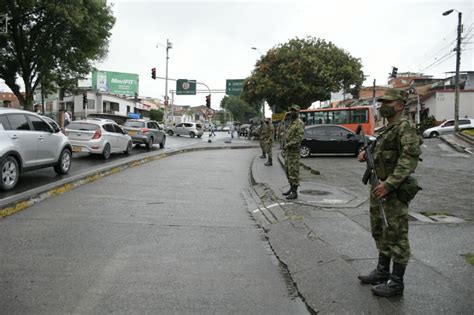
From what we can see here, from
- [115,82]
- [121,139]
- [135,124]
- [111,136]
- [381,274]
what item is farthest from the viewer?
[115,82]

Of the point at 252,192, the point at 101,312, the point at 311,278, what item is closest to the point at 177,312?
the point at 101,312

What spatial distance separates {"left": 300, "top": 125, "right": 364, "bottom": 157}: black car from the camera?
18.2 m

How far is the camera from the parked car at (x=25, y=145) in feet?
25.7

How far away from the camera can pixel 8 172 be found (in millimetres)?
7918

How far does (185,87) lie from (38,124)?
36.4 metres

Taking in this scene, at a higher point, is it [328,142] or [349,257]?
[328,142]

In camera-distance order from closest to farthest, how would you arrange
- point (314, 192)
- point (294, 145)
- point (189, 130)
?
point (294, 145)
point (314, 192)
point (189, 130)

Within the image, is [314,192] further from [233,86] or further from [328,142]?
[233,86]

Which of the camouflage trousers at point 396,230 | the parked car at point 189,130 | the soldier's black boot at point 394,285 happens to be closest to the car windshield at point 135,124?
the camouflage trousers at point 396,230

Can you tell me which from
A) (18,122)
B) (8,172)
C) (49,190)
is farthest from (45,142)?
(49,190)

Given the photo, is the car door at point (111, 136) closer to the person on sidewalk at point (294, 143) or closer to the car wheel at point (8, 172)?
the car wheel at point (8, 172)

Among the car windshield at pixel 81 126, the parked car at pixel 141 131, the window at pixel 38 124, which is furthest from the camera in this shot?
the parked car at pixel 141 131

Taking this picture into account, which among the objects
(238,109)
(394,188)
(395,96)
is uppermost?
(238,109)

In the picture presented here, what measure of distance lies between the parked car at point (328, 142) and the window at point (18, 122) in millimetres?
12078
